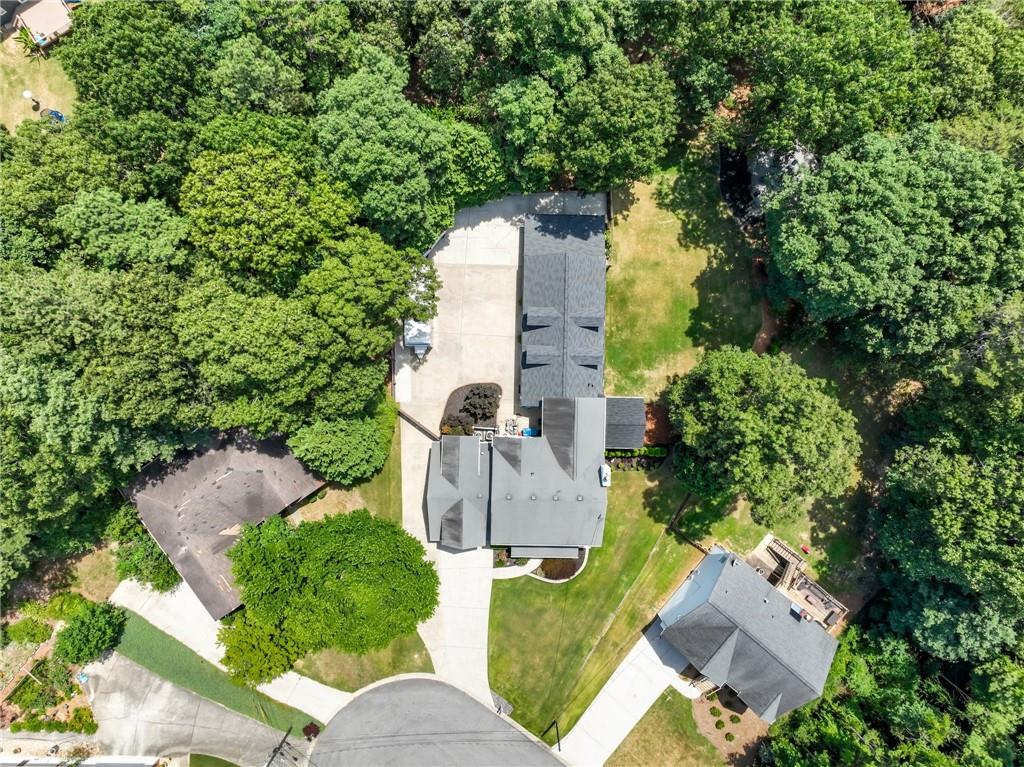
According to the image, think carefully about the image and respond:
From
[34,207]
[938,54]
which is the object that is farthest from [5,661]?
[938,54]


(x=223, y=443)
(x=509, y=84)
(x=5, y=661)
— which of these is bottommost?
(x=5, y=661)

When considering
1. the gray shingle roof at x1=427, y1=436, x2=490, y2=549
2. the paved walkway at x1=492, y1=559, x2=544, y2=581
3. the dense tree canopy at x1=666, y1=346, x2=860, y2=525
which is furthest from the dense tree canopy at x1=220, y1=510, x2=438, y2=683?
the dense tree canopy at x1=666, y1=346, x2=860, y2=525

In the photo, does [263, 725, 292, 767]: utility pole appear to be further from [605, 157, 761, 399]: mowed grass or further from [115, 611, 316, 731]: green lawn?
[605, 157, 761, 399]: mowed grass

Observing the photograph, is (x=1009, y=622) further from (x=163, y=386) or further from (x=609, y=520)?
(x=163, y=386)

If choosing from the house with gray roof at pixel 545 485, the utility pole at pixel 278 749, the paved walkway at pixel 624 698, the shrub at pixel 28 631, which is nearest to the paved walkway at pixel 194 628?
the utility pole at pixel 278 749

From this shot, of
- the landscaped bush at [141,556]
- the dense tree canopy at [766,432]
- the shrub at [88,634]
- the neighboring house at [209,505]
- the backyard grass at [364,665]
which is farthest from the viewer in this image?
the backyard grass at [364,665]

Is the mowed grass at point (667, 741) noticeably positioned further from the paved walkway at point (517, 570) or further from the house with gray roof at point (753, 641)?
Result: the paved walkway at point (517, 570)

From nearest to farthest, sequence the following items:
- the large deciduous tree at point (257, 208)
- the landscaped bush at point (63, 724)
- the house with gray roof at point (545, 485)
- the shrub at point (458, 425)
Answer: the large deciduous tree at point (257, 208) < the house with gray roof at point (545, 485) < the landscaped bush at point (63, 724) < the shrub at point (458, 425)
